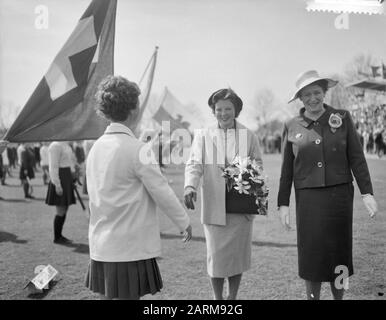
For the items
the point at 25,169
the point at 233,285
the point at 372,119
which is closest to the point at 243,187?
the point at 233,285

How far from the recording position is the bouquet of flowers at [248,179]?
3.15 meters

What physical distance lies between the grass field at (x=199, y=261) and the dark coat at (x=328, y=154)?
3.74 feet

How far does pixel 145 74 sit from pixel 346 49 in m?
1.77

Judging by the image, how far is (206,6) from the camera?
3.46 m

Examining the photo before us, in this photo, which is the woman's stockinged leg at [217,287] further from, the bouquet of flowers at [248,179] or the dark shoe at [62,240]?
the dark shoe at [62,240]

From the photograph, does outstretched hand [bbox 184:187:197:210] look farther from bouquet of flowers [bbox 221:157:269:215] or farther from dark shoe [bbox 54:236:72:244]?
dark shoe [bbox 54:236:72:244]

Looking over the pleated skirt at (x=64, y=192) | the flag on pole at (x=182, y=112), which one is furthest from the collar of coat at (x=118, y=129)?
the pleated skirt at (x=64, y=192)

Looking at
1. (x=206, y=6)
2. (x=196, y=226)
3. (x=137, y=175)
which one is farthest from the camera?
(x=196, y=226)

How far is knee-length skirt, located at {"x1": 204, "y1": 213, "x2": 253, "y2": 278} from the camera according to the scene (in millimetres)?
3270

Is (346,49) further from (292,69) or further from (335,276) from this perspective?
(335,276)

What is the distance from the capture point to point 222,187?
10.8ft

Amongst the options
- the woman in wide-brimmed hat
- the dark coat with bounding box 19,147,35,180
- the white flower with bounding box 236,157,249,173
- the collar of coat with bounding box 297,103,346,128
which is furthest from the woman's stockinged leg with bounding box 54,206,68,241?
the dark coat with bounding box 19,147,35,180

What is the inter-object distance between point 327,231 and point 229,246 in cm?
76

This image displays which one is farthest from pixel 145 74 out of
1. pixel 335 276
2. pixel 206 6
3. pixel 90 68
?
pixel 335 276
